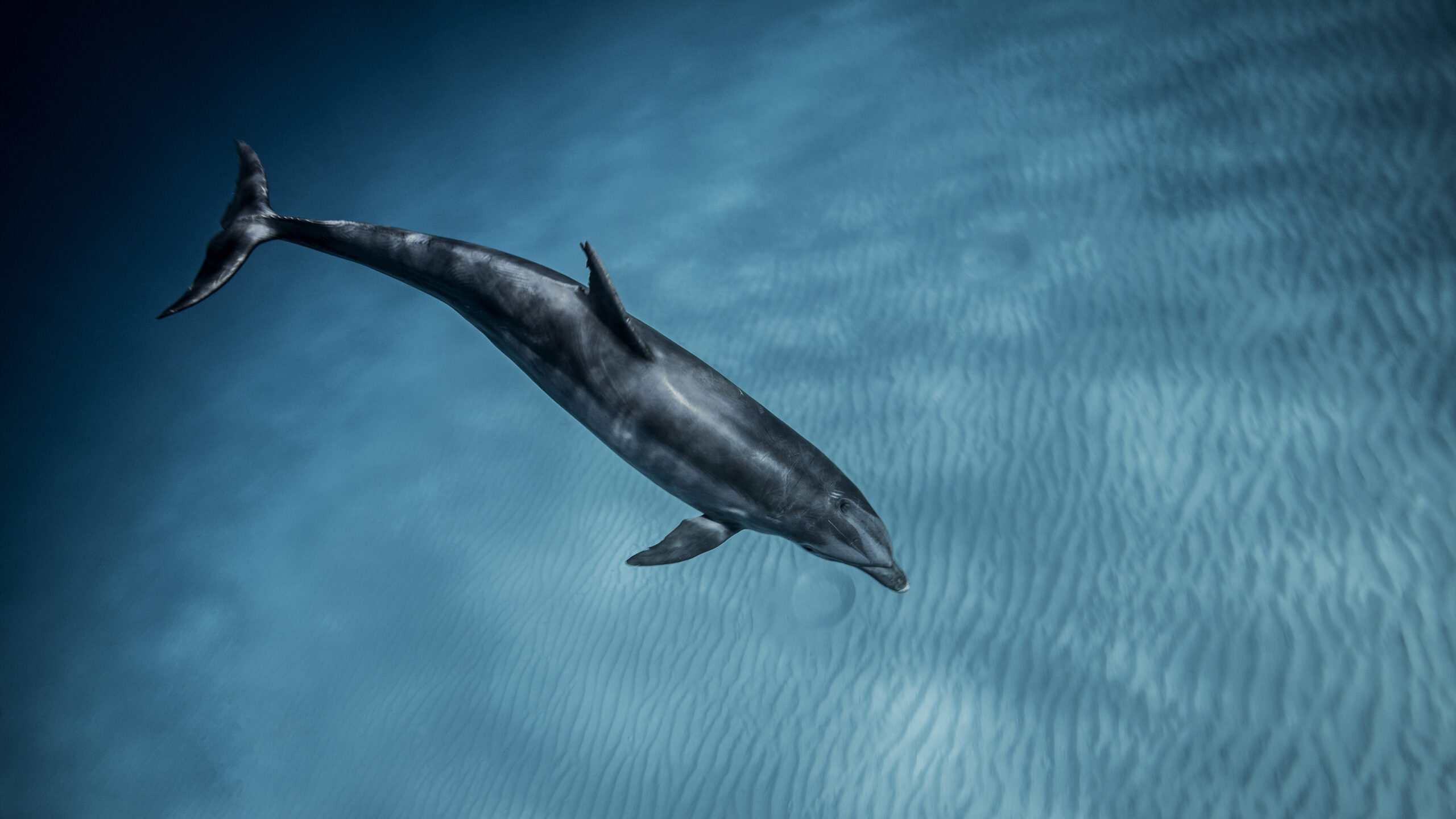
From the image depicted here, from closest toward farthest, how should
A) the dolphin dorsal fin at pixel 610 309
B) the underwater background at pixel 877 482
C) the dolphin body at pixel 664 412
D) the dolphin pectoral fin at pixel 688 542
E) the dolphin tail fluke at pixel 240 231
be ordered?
the dolphin dorsal fin at pixel 610 309 → the dolphin body at pixel 664 412 → the dolphin pectoral fin at pixel 688 542 → the dolphin tail fluke at pixel 240 231 → the underwater background at pixel 877 482

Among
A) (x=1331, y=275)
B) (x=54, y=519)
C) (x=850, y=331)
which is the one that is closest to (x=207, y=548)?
(x=54, y=519)

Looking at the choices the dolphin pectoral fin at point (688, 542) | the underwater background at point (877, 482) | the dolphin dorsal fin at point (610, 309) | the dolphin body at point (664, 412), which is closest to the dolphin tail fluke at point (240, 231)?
the dolphin body at point (664, 412)

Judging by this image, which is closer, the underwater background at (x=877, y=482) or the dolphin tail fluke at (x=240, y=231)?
the dolphin tail fluke at (x=240, y=231)

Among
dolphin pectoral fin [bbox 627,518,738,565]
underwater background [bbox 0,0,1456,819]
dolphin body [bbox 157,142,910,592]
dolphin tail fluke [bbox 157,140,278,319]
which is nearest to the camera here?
dolphin body [bbox 157,142,910,592]

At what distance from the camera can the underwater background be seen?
6035 millimetres

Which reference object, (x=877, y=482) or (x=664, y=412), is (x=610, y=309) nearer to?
(x=664, y=412)

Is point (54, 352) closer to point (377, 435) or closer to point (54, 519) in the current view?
point (54, 519)

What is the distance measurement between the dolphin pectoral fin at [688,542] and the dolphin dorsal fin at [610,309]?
112cm

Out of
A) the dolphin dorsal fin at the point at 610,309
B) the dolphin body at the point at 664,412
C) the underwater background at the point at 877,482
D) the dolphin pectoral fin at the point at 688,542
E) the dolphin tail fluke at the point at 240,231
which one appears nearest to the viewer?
the dolphin dorsal fin at the point at 610,309

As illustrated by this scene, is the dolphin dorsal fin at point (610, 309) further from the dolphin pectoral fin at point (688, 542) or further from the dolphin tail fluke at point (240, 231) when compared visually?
the dolphin tail fluke at point (240, 231)

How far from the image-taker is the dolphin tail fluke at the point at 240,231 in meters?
4.47

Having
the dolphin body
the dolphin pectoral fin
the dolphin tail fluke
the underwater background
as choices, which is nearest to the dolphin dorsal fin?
the dolphin body

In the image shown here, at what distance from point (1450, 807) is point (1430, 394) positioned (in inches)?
155

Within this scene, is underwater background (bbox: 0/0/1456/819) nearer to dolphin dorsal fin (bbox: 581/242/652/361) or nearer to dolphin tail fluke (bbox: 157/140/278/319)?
dolphin dorsal fin (bbox: 581/242/652/361)
